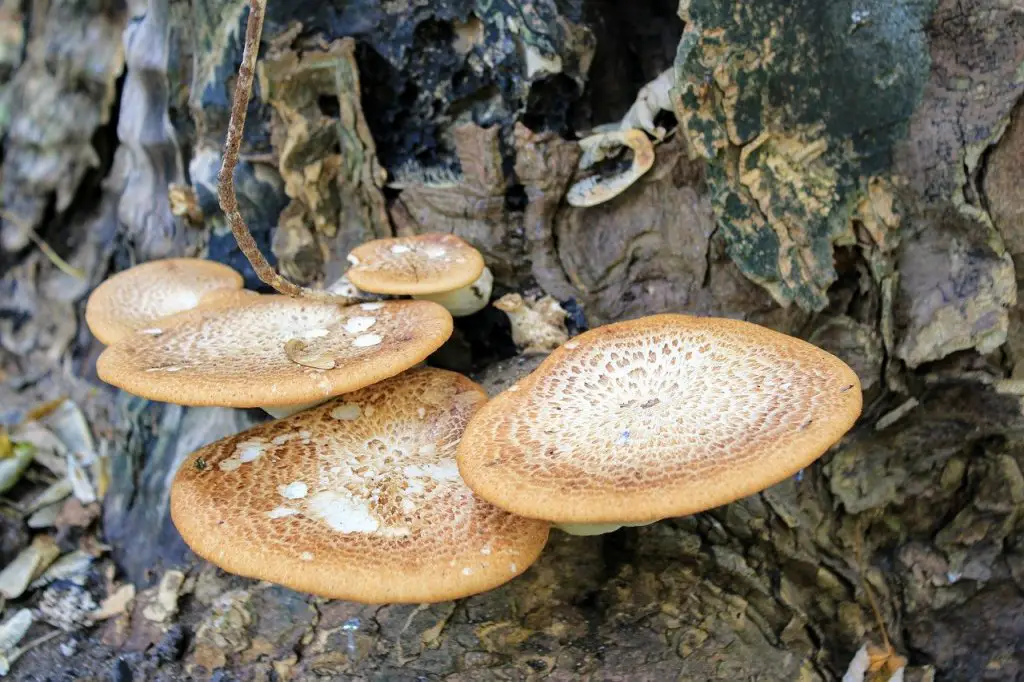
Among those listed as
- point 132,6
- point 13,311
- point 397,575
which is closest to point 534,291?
point 397,575

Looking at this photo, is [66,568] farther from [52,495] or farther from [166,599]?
[166,599]

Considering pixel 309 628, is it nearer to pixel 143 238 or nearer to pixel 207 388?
pixel 207 388

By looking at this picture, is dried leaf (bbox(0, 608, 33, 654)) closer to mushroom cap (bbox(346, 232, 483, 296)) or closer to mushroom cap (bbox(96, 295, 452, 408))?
mushroom cap (bbox(96, 295, 452, 408))

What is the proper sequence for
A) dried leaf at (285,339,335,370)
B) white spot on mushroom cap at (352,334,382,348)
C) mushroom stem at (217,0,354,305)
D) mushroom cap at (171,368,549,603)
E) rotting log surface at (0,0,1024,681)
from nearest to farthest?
mushroom cap at (171,368,549,603) → mushroom stem at (217,0,354,305) → dried leaf at (285,339,335,370) → white spot on mushroom cap at (352,334,382,348) → rotting log surface at (0,0,1024,681)

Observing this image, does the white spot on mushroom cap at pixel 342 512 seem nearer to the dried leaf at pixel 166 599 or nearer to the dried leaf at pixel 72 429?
the dried leaf at pixel 166 599

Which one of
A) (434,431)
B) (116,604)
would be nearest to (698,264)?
(434,431)

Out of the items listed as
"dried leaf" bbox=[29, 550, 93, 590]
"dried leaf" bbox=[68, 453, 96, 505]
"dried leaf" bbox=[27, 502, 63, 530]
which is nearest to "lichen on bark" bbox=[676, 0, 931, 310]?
"dried leaf" bbox=[29, 550, 93, 590]
